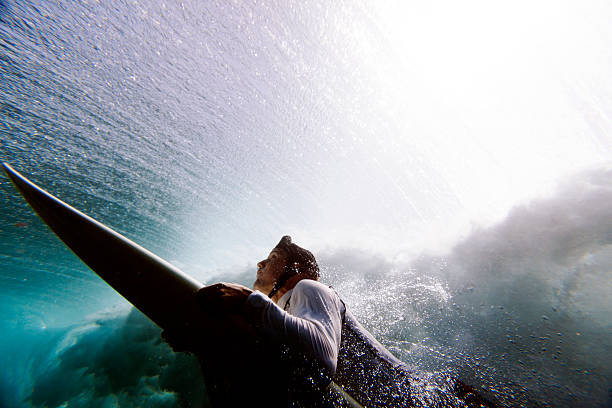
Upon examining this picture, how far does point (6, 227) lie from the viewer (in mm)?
9953

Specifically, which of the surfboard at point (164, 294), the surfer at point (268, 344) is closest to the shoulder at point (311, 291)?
the surfer at point (268, 344)

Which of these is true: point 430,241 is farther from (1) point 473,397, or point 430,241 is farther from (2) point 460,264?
(1) point 473,397

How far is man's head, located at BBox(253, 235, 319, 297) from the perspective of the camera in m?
2.00

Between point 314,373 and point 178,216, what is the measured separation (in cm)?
1215

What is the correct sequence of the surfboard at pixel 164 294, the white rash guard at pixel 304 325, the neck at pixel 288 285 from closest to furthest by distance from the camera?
the white rash guard at pixel 304 325 → the surfboard at pixel 164 294 → the neck at pixel 288 285

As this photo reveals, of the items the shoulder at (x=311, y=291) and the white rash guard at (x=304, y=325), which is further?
the shoulder at (x=311, y=291)

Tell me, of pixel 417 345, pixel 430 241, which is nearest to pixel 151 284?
pixel 417 345

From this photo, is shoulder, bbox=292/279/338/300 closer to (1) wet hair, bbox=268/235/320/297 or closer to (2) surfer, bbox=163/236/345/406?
(2) surfer, bbox=163/236/345/406

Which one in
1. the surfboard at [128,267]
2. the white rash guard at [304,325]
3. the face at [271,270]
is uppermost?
the white rash guard at [304,325]

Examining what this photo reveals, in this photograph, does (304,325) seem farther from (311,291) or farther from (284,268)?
(284,268)

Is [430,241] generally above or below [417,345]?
above

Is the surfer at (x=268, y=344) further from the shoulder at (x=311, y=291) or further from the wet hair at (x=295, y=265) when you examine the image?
the wet hair at (x=295, y=265)

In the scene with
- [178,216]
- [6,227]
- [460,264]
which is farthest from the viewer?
[178,216]

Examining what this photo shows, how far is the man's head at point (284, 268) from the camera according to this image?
2.00 metres
